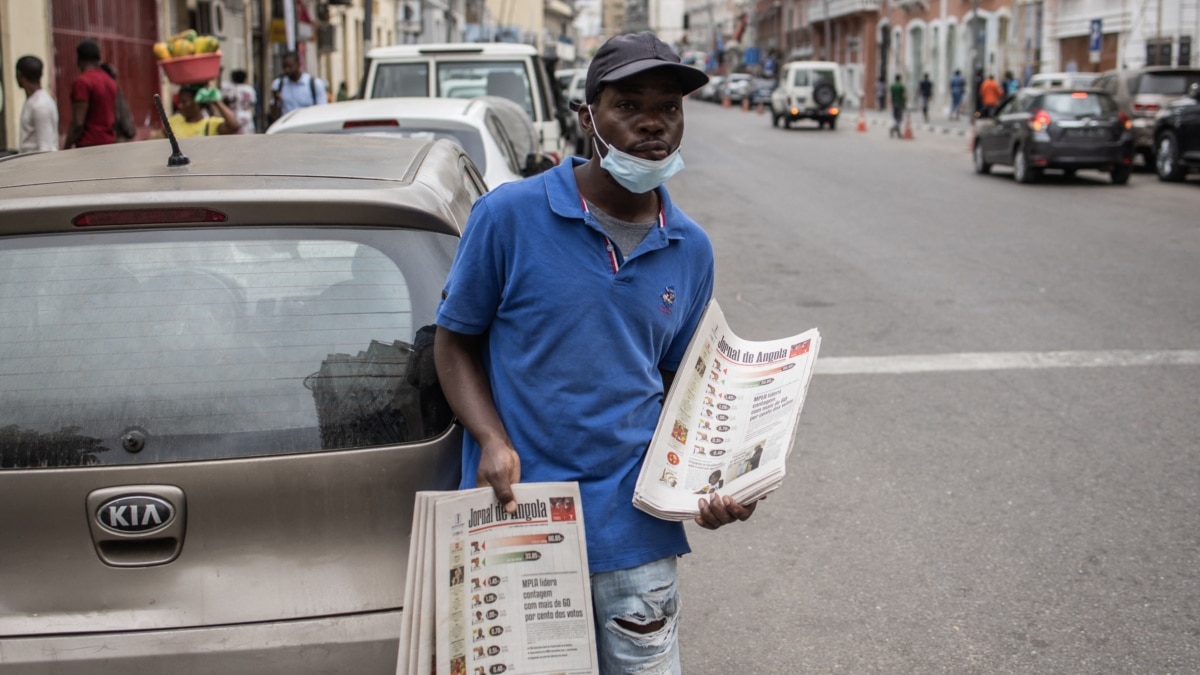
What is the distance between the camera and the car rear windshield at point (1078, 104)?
18688mm

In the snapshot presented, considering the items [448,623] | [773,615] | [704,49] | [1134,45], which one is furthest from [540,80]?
[704,49]

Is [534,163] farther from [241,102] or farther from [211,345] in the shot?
[241,102]

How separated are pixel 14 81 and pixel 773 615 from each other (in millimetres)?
Answer: 13597

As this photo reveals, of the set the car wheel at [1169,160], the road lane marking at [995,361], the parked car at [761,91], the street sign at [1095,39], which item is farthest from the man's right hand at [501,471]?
the parked car at [761,91]

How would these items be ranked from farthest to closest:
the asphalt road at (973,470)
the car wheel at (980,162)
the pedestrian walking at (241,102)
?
the car wheel at (980,162), the pedestrian walking at (241,102), the asphalt road at (973,470)

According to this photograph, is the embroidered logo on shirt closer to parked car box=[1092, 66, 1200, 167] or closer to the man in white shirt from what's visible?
the man in white shirt

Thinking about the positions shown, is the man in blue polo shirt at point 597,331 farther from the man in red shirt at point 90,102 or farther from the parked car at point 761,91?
the parked car at point 761,91

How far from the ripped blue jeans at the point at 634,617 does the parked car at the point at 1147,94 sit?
2006cm

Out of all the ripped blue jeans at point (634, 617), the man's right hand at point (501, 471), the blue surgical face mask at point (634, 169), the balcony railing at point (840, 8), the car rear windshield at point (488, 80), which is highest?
the balcony railing at point (840, 8)

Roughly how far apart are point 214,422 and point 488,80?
11.0m

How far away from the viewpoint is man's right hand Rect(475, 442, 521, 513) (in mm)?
2240

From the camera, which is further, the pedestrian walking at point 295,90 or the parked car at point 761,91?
the parked car at point 761,91

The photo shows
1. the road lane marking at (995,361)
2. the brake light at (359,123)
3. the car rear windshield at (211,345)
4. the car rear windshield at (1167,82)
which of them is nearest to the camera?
the car rear windshield at (211,345)

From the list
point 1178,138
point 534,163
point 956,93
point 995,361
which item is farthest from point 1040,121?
point 956,93
